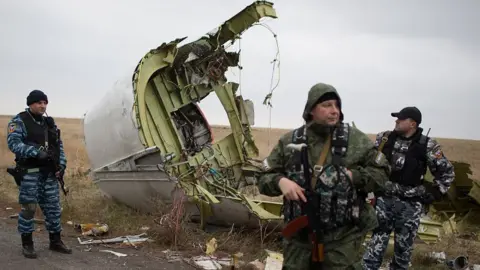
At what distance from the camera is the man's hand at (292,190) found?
9.66 ft

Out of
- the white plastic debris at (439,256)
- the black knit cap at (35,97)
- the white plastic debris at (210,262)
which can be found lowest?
the white plastic debris at (439,256)

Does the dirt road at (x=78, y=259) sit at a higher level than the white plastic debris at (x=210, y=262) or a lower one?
higher

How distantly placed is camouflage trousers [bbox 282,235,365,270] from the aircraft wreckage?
337 centimetres

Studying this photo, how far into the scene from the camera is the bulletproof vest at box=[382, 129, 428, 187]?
5.07 metres

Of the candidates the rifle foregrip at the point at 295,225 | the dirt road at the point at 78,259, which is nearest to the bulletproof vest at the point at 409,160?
the rifle foregrip at the point at 295,225

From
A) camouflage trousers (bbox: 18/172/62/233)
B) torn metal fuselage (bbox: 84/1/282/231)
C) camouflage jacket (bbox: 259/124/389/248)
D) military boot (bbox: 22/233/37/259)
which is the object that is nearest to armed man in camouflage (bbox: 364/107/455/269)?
torn metal fuselage (bbox: 84/1/282/231)

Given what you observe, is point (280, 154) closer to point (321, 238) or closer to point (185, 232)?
point (321, 238)

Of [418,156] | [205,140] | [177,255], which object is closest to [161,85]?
[205,140]

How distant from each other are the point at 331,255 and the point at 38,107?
4.00 meters

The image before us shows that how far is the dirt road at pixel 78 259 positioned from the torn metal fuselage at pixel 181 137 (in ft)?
3.92

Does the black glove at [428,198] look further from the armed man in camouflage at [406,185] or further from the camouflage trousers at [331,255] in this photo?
the camouflage trousers at [331,255]

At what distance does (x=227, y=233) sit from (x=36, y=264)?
2.53 meters

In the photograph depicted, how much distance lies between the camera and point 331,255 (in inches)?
123

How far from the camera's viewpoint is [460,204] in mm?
9438
